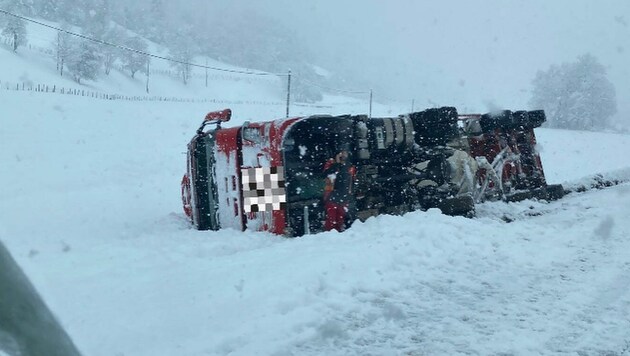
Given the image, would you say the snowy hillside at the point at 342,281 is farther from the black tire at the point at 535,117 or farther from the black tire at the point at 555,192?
the black tire at the point at 535,117

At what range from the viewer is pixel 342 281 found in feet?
15.9

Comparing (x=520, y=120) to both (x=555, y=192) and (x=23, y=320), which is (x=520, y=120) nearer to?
(x=555, y=192)

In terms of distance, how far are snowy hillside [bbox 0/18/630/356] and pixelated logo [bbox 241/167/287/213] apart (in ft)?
1.53

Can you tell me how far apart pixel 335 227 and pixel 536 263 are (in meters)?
2.72

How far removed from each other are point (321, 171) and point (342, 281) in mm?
3007

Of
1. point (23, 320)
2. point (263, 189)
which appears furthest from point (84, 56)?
point (23, 320)

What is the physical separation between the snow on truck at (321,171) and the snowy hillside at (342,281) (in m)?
0.44

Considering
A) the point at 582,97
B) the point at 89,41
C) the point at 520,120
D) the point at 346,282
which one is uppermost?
the point at 89,41

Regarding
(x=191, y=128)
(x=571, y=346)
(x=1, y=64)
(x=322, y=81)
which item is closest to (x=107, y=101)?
(x=191, y=128)

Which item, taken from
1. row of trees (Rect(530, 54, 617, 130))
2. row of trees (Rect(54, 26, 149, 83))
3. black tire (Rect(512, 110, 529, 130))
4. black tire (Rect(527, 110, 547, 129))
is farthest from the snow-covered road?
row of trees (Rect(530, 54, 617, 130))

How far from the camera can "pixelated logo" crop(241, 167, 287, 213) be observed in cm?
730

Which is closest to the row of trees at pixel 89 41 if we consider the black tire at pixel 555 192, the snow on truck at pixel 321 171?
the snow on truck at pixel 321 171

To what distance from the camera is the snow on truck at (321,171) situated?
24.3 feet

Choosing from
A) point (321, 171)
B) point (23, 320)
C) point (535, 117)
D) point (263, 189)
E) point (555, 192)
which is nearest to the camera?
point (23, 320)
